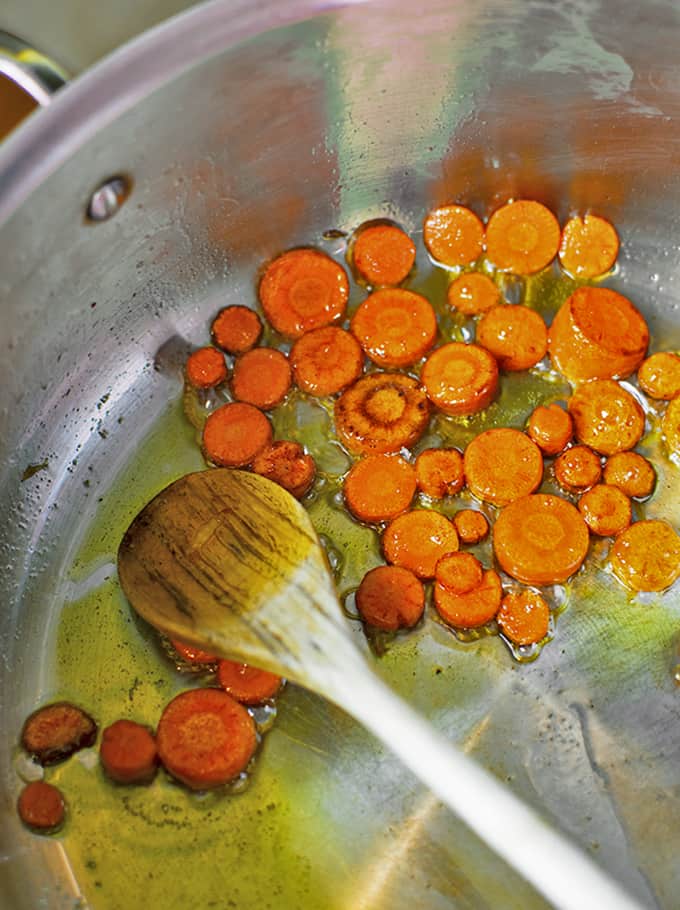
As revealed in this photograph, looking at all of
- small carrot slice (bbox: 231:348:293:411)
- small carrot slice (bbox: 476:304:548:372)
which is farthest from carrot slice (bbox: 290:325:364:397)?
small carrot slice (bbox: 476:304:548:372)

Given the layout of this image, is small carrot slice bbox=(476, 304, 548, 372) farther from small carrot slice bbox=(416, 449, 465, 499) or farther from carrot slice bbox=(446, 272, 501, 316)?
small carrot slice bbox=(416, 449, 465, 499)

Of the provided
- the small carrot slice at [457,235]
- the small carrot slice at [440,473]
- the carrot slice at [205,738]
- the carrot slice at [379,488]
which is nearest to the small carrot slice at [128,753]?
the carrot slice at [205,738]

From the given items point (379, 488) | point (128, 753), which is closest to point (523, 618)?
point (379, 488)

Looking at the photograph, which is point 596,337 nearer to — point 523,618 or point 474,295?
point 474,295

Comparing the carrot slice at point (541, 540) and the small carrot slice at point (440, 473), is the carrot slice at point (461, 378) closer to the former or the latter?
the small carrot slice at point (440, 473)

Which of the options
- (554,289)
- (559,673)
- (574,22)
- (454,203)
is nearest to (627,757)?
(559,673)
